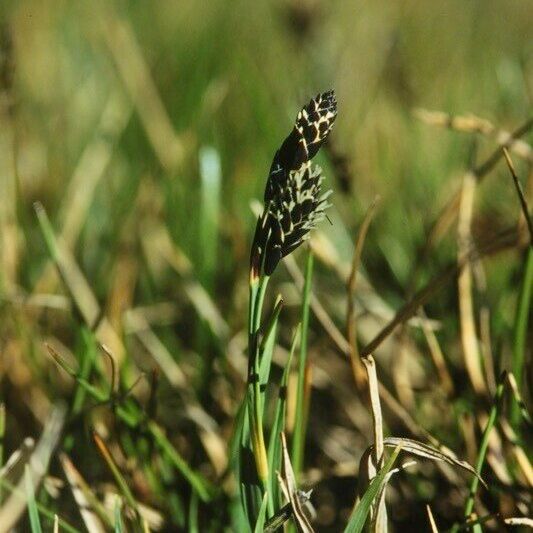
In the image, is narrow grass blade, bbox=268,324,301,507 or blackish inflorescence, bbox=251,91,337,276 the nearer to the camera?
blackish inflorescence, bbox=251,91,337,276

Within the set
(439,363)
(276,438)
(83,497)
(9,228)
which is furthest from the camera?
(9,228)

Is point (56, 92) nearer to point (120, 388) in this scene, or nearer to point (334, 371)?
point (334, 371)

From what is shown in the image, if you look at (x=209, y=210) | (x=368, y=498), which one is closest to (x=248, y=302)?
(x=209, y=210)

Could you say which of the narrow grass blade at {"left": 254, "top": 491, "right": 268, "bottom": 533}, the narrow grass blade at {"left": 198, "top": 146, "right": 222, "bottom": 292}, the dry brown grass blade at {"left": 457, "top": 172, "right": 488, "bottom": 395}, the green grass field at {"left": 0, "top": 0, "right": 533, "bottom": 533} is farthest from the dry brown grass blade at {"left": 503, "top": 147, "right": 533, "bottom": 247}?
the narrow grass blade at {"left": 198, "top": 146, "right": 222, "bottom": 292}

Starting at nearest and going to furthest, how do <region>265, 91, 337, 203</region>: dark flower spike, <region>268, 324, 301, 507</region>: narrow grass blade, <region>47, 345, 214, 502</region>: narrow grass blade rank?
<region>265, 91, 337, 203</region>: dark flower spike → <region>268, 324, 301, 507</region>: narrow grass blade → <region>47, 345, 214, 502</region>: narrow grass blade

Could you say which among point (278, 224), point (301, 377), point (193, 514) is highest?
point (278, 224)

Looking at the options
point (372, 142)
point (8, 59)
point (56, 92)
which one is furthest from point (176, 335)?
point (56, 92)

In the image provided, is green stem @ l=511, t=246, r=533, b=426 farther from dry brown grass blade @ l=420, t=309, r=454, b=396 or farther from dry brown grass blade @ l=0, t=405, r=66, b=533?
dry brown grass blade @ l=0, t=405, r=66, b=533

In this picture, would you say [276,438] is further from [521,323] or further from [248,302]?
[248,302]
